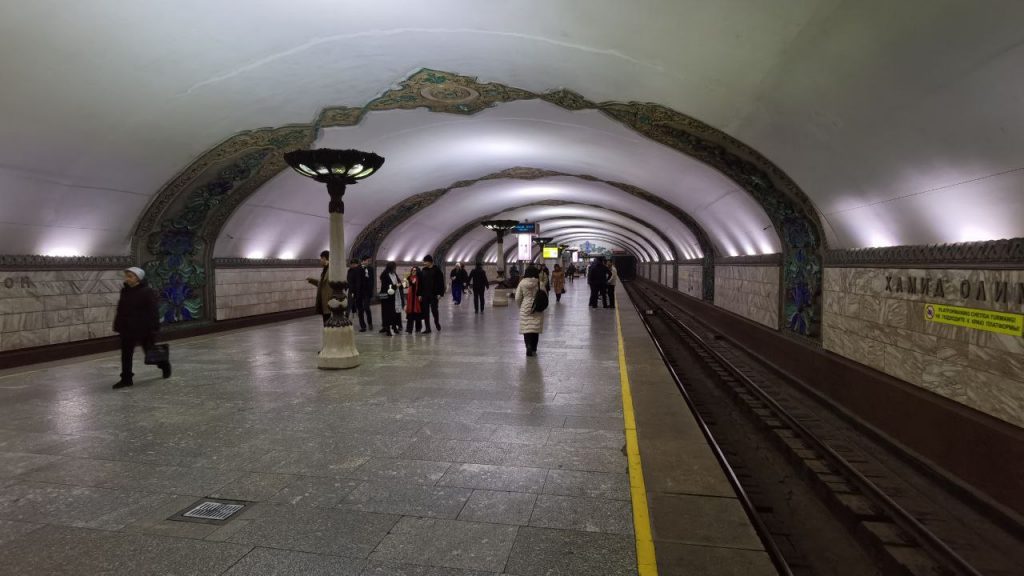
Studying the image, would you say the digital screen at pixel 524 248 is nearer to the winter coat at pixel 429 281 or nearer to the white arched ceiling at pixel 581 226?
the white arched ceiling at pixel 581 226

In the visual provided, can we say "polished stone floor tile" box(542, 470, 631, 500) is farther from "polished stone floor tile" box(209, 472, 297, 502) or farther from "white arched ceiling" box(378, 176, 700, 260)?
"white arched ceiling" box(378, 176, 700, 260)

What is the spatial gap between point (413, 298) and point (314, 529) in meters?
7.39

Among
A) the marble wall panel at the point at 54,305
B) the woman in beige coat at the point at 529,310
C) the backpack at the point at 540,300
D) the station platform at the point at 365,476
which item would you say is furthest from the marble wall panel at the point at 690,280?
the marble wall panel at the point at 54,305

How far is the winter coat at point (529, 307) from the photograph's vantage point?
7660 mm

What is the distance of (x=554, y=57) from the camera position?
669cm

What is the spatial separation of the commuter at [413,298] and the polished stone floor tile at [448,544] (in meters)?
7.20

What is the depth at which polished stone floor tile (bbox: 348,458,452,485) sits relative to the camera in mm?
3445

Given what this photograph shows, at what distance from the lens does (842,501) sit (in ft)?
15.1

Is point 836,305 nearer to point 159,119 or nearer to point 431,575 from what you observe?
point 431,575

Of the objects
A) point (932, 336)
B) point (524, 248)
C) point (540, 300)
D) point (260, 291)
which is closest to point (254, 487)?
point (540, 300)

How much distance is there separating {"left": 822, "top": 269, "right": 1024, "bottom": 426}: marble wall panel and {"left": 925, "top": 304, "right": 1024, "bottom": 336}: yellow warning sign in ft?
0.15

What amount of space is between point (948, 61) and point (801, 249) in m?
5.71

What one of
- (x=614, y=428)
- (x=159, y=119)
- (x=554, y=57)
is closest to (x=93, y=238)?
(x=159, y=119)

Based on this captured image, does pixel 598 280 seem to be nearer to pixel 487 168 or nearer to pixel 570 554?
pixel 487 168
